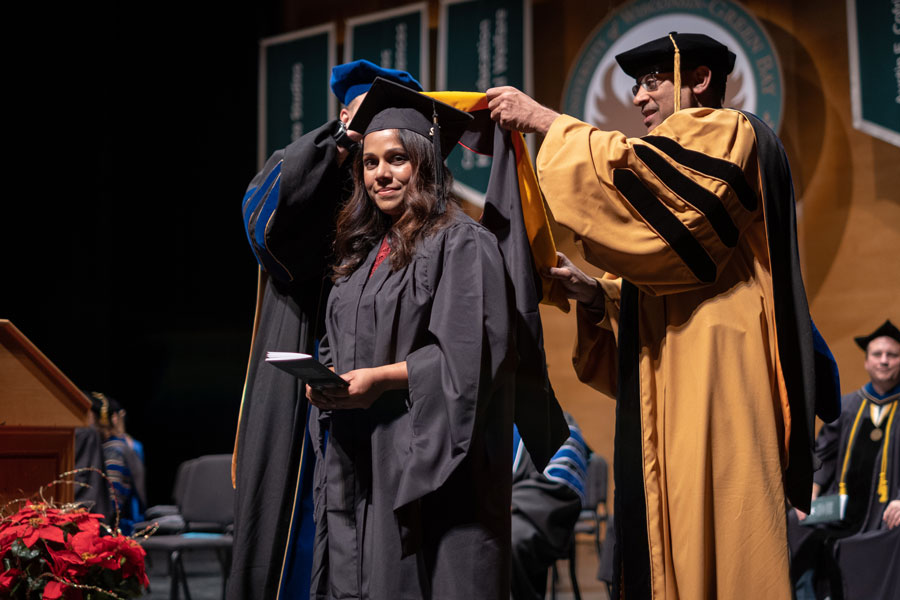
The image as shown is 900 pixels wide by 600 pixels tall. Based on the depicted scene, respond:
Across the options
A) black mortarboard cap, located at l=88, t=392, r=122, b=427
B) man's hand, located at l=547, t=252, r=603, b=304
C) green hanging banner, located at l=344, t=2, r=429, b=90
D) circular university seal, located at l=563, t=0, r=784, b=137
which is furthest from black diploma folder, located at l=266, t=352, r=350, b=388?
green hanging banner, located at l=344, t=2, r=429, b=90

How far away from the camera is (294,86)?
28.5 feet

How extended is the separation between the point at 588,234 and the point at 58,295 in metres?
7.24

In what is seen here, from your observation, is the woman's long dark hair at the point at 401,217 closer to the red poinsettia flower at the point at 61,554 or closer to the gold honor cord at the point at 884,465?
the red poinsettia flower at the point at 61,554

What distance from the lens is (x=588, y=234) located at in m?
2.04

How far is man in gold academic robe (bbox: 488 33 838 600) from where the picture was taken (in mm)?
1956

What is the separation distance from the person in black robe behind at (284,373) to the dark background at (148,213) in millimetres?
6224

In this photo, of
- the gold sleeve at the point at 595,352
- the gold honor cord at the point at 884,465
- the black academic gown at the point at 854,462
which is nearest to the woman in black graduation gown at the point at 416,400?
the gold sleeve at the point at 595,352

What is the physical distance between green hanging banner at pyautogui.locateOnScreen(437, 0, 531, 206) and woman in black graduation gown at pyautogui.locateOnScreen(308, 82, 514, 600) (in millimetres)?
5459

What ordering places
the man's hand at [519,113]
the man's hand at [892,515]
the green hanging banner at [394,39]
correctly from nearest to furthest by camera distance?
the man's hand at [519,113] < the man's hand at [892,515] < the green hanging banner at [394,39]

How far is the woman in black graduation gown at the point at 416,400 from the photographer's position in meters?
1.86

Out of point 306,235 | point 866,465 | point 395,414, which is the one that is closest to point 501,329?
point 395,414

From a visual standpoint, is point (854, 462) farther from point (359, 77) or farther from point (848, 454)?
point (359, 77)

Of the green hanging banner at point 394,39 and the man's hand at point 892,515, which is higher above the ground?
the green hanging banner at point 394,39

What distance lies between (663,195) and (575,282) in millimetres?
461
